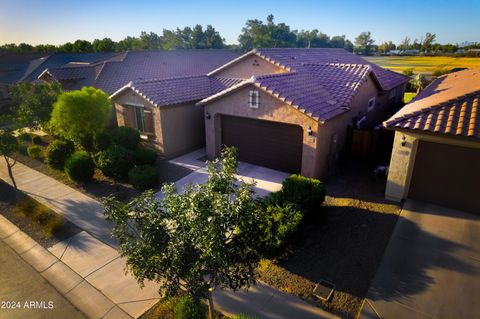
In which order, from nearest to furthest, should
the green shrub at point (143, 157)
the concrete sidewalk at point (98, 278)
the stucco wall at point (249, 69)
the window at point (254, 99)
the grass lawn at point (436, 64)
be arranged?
the concrete sidewalk at point (98, 278) → the window at point (254, 99) → the green shrub at point (143, 157) → the stucco wall at point (249, 69) → the grass lawn at point (436, 64)

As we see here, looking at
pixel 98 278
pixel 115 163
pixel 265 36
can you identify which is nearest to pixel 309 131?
pixel 115 163

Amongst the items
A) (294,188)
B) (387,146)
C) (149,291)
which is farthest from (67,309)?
(387,146)

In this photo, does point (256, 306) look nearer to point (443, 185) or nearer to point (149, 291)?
point (149, 291)

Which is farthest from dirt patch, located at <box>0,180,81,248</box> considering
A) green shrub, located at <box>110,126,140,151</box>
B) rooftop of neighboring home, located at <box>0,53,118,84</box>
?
rooftop of neighboring home, located at <box>0,53,118,84</box>

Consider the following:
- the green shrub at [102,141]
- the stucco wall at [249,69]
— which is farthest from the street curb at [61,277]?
the stucco wall at [249,69]

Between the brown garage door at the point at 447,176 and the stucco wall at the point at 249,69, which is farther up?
the stucco wall at the point at 249,69

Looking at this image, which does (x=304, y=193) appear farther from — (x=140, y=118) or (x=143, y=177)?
(x=140, y=118)

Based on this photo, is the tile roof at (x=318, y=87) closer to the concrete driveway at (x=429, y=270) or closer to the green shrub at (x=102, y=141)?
the concrete driveway at (x=429, y=270)

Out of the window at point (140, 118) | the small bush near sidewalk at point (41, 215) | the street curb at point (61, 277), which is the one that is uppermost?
the window at point (140, 118)
